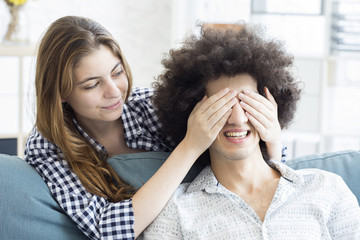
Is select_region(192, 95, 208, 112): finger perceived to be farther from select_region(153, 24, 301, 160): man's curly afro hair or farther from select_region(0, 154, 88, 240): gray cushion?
select_region(0, 154, 88, 240): gray cushion

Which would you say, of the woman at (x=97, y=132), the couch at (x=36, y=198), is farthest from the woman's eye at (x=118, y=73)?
the couch at (x=36, y=198)

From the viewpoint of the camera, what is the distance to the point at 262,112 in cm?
166

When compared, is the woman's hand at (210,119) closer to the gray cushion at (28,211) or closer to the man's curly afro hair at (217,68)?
the man's curly afro hair at (217,68)

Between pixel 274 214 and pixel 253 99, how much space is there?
1.12 ft

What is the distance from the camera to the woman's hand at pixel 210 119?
63.8 inches

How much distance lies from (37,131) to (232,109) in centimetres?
72

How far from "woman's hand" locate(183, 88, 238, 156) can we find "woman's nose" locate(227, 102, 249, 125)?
1 centimetres

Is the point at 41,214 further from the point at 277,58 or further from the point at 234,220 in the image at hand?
the point at 277,58

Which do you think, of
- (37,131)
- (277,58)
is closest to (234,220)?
(277,58)

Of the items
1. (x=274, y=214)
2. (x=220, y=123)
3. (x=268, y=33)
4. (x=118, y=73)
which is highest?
(x=268, y=33)

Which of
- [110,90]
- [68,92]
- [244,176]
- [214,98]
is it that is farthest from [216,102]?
[68,92]

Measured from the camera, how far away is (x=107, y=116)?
191 centimetres

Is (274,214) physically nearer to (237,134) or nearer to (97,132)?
(237,134)

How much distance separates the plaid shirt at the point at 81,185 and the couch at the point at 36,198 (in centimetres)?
4
